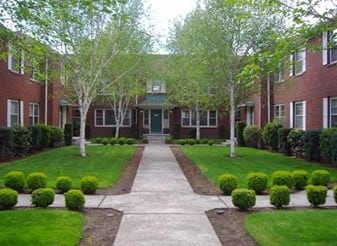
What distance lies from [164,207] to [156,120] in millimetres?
30056

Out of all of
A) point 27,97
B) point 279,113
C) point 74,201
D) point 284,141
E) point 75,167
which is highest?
point 27,97

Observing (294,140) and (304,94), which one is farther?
(304,94)

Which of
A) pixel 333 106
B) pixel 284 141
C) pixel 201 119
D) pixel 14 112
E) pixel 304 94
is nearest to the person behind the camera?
pixel 333 106

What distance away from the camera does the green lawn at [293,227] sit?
265 inches

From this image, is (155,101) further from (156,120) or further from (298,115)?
(298,115)

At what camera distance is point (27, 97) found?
82.6 ft

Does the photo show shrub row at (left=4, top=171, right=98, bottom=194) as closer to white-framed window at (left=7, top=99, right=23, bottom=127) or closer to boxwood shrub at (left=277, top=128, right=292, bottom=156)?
white-framed window at (left=7, top=99, right=23, bottom=127)

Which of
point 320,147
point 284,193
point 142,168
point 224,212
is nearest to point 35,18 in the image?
point 224,212

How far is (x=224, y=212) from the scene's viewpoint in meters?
8.99

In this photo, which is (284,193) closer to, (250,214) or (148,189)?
(250,214)

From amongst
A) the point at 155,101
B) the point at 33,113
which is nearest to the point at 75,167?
the point at 33,113

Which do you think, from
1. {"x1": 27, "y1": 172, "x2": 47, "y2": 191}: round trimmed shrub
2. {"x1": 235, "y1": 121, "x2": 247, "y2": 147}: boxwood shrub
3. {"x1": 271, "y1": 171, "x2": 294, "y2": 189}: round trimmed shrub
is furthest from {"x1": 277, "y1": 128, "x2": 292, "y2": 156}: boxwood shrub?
{"x1": 27, "y1": 172, "x2": 47, "y2": 191}: round trimmed shrub

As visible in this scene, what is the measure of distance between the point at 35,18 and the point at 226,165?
10.3 meters

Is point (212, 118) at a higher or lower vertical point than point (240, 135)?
higher
